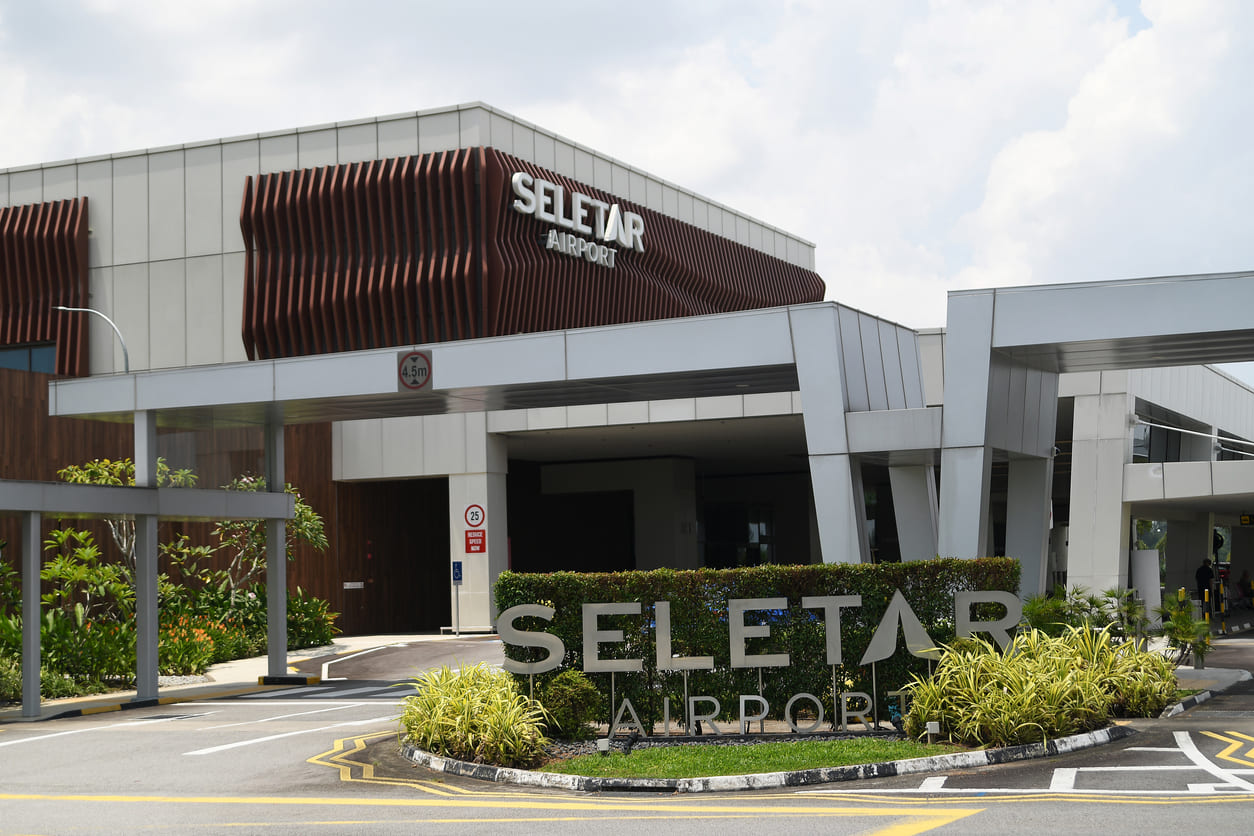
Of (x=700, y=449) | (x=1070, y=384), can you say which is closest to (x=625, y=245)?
(x=700, y=449)

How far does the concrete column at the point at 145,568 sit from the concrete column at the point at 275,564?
2656mm

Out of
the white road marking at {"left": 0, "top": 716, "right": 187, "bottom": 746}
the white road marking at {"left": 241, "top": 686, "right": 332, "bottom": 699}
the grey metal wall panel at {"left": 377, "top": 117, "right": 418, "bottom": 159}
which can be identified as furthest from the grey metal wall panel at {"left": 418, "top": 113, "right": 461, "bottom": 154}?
the white road marking at {"left": 0, "top": 716, "right": 187, "bottom": 746}

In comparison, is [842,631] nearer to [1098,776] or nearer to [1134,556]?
[1098,776]

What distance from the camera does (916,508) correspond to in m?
21.0

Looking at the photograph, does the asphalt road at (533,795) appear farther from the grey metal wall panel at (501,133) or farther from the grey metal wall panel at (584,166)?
the grey metal wall panel at (584,166)

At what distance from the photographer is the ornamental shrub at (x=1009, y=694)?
1327 centimetres

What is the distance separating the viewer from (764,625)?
49.5 feet

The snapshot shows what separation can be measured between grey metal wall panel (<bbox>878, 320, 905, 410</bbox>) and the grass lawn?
7.35 meters

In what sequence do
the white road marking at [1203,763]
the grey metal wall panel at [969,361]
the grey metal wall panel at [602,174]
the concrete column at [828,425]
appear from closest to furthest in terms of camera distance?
the white road marking at [1203,763], the grey metal wall panel at [969,361], the concrete column at [828,425], the grey metal wall panel at [602,174]

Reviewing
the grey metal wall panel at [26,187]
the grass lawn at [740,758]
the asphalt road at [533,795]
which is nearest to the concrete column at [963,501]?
the asphalt road at [533,795]

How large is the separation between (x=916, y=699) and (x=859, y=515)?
5.00m

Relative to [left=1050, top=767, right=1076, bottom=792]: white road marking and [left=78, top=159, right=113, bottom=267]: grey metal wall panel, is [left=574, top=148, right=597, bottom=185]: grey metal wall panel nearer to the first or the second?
[left=78, top=159, right=113, bottom=267]: grey metal wall panel

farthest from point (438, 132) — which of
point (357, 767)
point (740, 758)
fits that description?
point (740, 758)

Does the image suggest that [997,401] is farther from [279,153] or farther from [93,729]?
[279,153]
